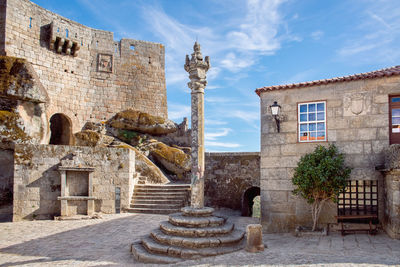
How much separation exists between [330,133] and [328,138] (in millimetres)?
158

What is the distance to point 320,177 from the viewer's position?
29.6 feet

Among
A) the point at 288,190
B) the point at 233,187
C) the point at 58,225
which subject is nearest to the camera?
the point at 288,190

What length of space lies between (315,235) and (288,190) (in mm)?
1519

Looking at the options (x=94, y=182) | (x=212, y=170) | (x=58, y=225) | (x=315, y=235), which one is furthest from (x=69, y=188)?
(x=315, y=235)

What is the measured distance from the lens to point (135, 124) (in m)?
22.8

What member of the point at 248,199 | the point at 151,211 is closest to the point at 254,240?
the point at 151,211

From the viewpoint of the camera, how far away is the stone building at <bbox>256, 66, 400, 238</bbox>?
917 cm

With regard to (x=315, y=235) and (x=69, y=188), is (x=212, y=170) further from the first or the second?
(x=315, y=235)

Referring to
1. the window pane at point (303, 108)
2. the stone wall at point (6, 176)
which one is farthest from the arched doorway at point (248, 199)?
the stone wall at point (6, 176)

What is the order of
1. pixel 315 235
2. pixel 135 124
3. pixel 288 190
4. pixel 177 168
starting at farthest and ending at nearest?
1. pixel 135 124
2. pixel 177 168
3. pixel 288 190
4. pixel 315 235

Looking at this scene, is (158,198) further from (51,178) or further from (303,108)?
(303,108)

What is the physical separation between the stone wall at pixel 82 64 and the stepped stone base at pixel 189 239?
16.9 meters

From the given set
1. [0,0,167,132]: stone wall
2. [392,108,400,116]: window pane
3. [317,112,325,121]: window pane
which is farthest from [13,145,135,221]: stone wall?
[392,108,400,116]: window pane

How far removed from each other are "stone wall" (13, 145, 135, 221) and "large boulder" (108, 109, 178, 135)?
8558 mm
